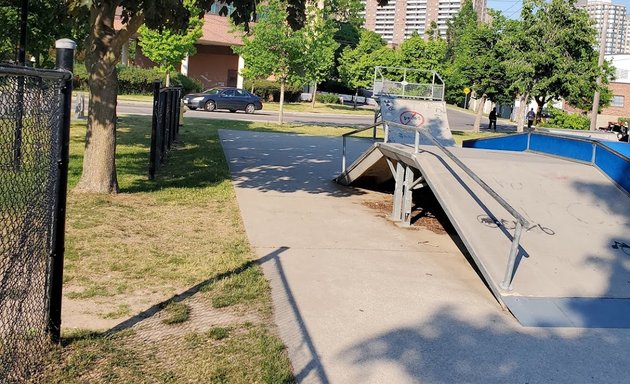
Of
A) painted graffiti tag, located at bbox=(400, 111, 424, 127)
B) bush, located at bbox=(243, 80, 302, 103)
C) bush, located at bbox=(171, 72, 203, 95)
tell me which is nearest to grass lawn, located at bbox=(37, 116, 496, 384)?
painted graffiti tag, located at bbox=(400, 111, 424, 127)

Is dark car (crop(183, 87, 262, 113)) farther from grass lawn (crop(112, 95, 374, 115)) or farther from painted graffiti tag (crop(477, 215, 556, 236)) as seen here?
painted graffiti tag (crop(477, 215, 556, 236))

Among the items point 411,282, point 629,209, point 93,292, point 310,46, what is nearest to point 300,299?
point 411,282

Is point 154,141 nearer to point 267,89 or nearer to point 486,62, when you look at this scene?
point 486,62

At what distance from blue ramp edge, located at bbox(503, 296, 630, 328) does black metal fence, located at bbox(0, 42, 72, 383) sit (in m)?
3.75

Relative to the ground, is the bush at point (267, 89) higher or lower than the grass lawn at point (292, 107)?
higher

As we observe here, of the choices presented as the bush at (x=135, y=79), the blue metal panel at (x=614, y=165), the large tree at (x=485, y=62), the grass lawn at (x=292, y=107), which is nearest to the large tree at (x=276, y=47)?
the large tree at (x=485, y=62)

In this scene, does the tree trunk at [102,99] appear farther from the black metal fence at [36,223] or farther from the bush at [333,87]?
the bush at [333,87]

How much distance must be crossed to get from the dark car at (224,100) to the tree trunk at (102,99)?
83.5ft

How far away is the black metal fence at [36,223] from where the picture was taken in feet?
13.6

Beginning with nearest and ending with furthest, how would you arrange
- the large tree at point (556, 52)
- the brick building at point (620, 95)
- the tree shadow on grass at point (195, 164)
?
1. the tree shadow on grass at point (195, 164)
2. the large tree at point (556, 52)
3. the brick building at point (620, 95)

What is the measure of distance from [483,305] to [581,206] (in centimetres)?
277

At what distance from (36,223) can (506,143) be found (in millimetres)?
10076

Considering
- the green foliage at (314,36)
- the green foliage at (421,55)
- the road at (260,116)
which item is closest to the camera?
the green foliage at (314,36)

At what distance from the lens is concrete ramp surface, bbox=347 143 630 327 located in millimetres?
6055
